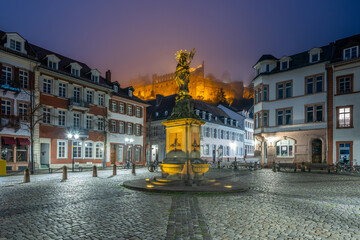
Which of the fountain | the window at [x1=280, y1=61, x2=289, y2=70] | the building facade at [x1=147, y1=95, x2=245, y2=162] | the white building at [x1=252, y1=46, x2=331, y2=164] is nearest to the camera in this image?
the fountain

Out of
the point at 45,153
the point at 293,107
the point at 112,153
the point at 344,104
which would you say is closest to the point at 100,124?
the point at 112,153

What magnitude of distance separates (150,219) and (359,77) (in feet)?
89.7

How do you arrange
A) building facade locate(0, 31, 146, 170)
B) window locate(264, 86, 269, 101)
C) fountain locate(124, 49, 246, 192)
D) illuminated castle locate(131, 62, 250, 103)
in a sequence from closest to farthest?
fountain locate(124, 49, 246, 192), building facade locate(0, 31, 146, 170), window locate(264, 86, 269, 101), illuminated castle locate(131, 62, 250, 103)

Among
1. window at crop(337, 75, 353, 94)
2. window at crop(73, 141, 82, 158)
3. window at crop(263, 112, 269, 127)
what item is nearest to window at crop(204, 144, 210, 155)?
window at crop(263, 112, 269, 127)

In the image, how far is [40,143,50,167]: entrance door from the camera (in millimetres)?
29656

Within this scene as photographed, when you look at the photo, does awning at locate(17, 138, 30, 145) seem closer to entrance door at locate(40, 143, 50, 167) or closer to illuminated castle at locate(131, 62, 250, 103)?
entrance door at locate(40, 143, 50, 167)

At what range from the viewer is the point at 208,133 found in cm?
5106

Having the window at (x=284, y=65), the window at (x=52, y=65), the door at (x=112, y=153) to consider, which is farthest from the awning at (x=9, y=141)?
the window at (x=284, y=65)

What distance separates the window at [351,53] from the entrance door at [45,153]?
31.3 metres

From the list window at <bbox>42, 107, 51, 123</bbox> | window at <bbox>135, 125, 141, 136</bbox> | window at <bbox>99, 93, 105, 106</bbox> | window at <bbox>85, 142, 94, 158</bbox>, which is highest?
window at <bbox>99, 93, 105, 106</bbox>

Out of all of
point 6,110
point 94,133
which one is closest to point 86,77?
point 94,133

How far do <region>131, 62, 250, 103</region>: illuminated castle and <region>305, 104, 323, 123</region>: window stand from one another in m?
80.8

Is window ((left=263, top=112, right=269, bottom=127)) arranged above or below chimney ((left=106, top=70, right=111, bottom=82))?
below

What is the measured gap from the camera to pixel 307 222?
653 cm
